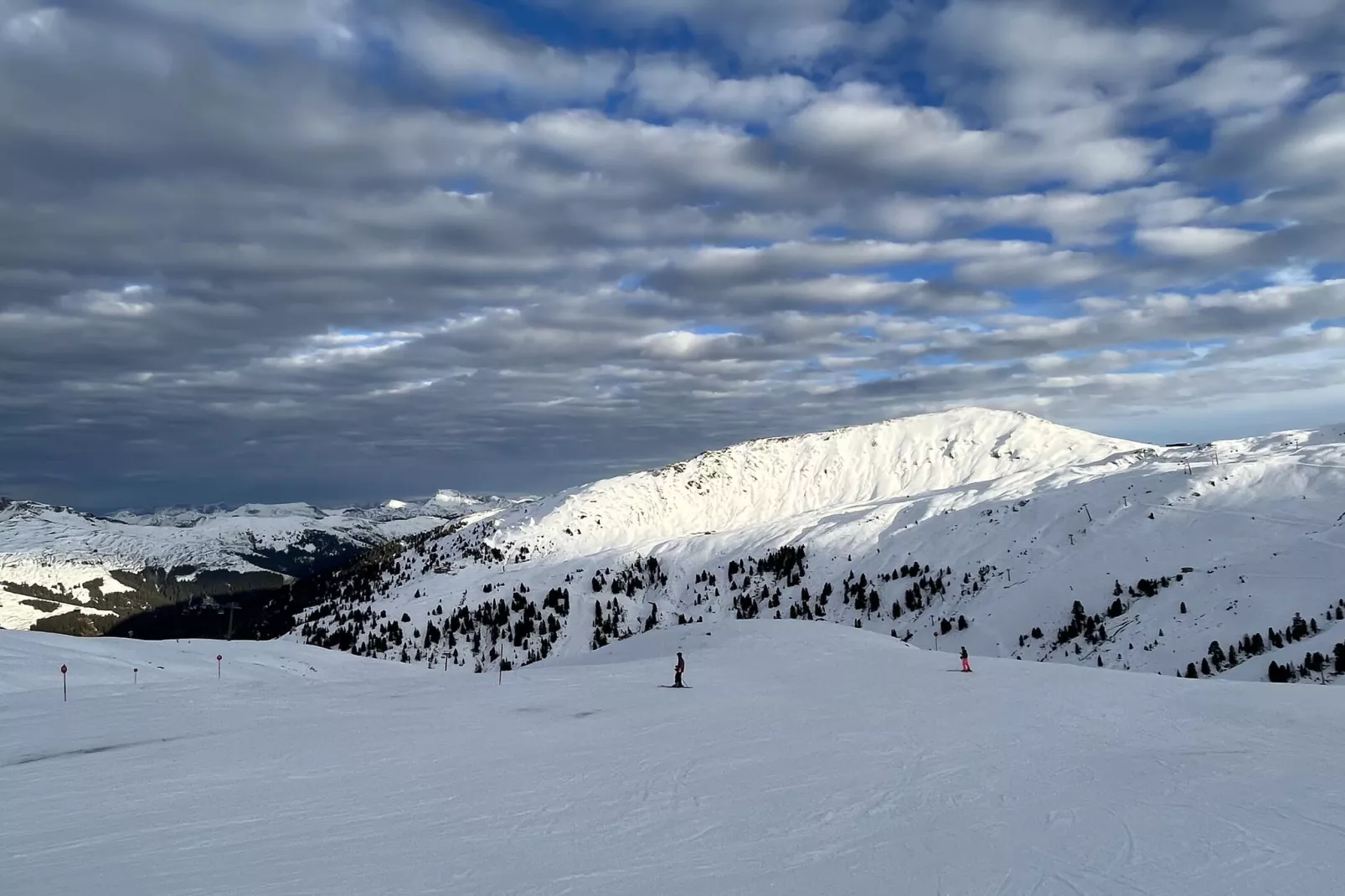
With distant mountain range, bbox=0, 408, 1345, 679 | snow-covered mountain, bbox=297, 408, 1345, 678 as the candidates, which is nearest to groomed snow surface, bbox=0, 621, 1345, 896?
distant mountain range, bbox=0, 408, 1345, 679

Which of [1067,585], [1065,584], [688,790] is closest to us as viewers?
[688,790]

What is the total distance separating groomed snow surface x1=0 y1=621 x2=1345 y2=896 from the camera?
35.2 ft

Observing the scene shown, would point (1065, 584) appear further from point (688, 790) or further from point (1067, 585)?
point (688, 790)

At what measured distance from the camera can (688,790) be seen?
15.5 metres

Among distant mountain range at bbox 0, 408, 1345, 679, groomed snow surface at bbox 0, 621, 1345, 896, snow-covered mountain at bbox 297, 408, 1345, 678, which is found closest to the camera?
groomed snow surface at bbox 0, 621, 1345, 896

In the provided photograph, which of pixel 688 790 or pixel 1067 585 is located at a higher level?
pixel 688 790

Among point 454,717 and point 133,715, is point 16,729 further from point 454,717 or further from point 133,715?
point 454,717

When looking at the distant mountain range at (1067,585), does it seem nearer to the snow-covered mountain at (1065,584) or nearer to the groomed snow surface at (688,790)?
the snow-covered mountain at (1065,584)

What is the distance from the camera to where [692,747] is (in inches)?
770

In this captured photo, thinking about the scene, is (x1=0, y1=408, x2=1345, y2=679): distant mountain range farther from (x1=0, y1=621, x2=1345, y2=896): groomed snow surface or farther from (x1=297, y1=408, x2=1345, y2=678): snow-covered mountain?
(x1=0, y1=621, x2=1345, y2=896): groomed snow surface

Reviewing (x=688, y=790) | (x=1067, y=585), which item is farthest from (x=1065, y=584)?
(x=688, y=790)

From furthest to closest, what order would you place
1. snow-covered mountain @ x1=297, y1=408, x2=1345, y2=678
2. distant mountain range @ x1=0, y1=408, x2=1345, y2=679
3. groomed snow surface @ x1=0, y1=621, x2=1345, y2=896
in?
1. snow-covered mountain @ x1=297, y1=408, x2=1345, y2=678
2. distant mountain range @ x1=0, y1=408, x2=1345, y2=679
3. groomed snow surface @ x1=0, y1=621, x2=1345, y2=896

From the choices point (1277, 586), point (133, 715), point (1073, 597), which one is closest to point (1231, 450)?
point (1073, 597)

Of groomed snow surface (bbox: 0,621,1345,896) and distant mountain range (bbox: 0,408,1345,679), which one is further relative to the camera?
distant mountain range (bbox: 0,408,1345,679)
